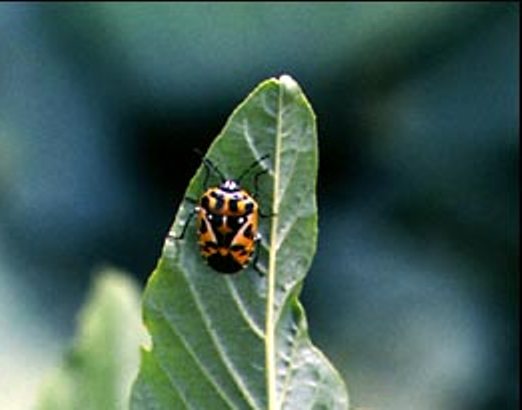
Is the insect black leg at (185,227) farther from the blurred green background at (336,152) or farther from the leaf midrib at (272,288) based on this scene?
the blurred green background at (336,152)

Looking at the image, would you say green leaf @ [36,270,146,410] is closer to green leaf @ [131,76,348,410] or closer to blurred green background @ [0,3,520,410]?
green leaf @ [131,76,348,410]

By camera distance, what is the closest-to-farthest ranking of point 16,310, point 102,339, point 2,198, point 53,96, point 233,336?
1. point 233,336
2. point 102,339
3. point 16,310
4. point 2,198
5. point 53,96

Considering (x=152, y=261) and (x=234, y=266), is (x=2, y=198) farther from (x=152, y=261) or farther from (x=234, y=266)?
(x=234, y=266)

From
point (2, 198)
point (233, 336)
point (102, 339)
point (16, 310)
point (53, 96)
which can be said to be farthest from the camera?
point (53, 96)

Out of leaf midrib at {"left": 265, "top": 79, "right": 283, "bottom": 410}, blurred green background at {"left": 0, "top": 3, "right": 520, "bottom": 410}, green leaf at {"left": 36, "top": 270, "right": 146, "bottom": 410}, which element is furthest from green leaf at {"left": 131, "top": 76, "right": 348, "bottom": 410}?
blurred green background at {"left": 0, "top": 3, "right": 520, "bottom": 410}

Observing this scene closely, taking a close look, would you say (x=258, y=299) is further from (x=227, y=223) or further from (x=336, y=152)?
(x=336, y=152)

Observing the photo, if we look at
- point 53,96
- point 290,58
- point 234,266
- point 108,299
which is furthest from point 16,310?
point 234,266

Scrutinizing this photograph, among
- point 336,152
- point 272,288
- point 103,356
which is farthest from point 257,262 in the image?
point 336,152

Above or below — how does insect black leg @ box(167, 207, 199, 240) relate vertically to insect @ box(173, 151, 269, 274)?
above
